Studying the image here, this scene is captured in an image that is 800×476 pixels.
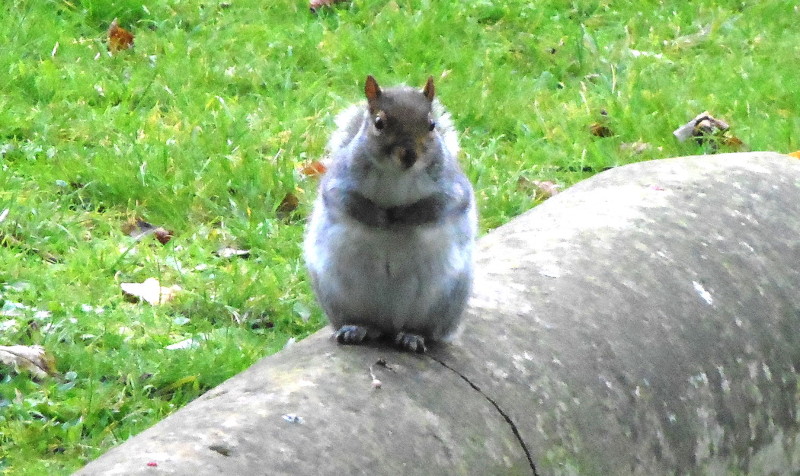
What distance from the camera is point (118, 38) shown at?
4965 mm

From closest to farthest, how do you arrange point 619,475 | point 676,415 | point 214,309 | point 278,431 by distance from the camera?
point 278,431 < point 619,475 < point 676,415 < point 214,309

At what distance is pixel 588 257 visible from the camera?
8.58ft

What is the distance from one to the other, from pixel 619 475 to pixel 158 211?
2.13m

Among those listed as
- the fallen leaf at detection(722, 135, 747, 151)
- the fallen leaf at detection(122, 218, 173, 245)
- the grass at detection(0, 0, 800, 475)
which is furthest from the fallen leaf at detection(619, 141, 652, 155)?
the fallen leaf at detection(122, 218, 173, 245)

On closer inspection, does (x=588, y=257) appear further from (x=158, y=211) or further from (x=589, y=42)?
(x=589, y=42)

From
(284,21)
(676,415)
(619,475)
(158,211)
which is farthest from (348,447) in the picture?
(284,21)

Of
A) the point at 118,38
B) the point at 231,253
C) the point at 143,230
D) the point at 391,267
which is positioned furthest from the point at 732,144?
the point at 391,267

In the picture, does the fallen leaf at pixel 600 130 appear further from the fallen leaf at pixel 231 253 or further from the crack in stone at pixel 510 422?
the crack in stone at pixel 510 422

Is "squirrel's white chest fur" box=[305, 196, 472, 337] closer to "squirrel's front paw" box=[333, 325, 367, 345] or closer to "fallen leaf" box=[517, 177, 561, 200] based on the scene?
"squirrel's front paw" box=[333, 325, 367, 345]

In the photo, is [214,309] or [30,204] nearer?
[214,309]

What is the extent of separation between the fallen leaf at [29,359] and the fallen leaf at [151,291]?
0.41 metres

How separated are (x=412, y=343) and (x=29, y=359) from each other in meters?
1.14

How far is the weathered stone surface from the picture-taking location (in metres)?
1.88

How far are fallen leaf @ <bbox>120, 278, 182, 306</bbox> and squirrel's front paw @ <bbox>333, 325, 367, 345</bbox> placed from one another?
1171 millimetres
